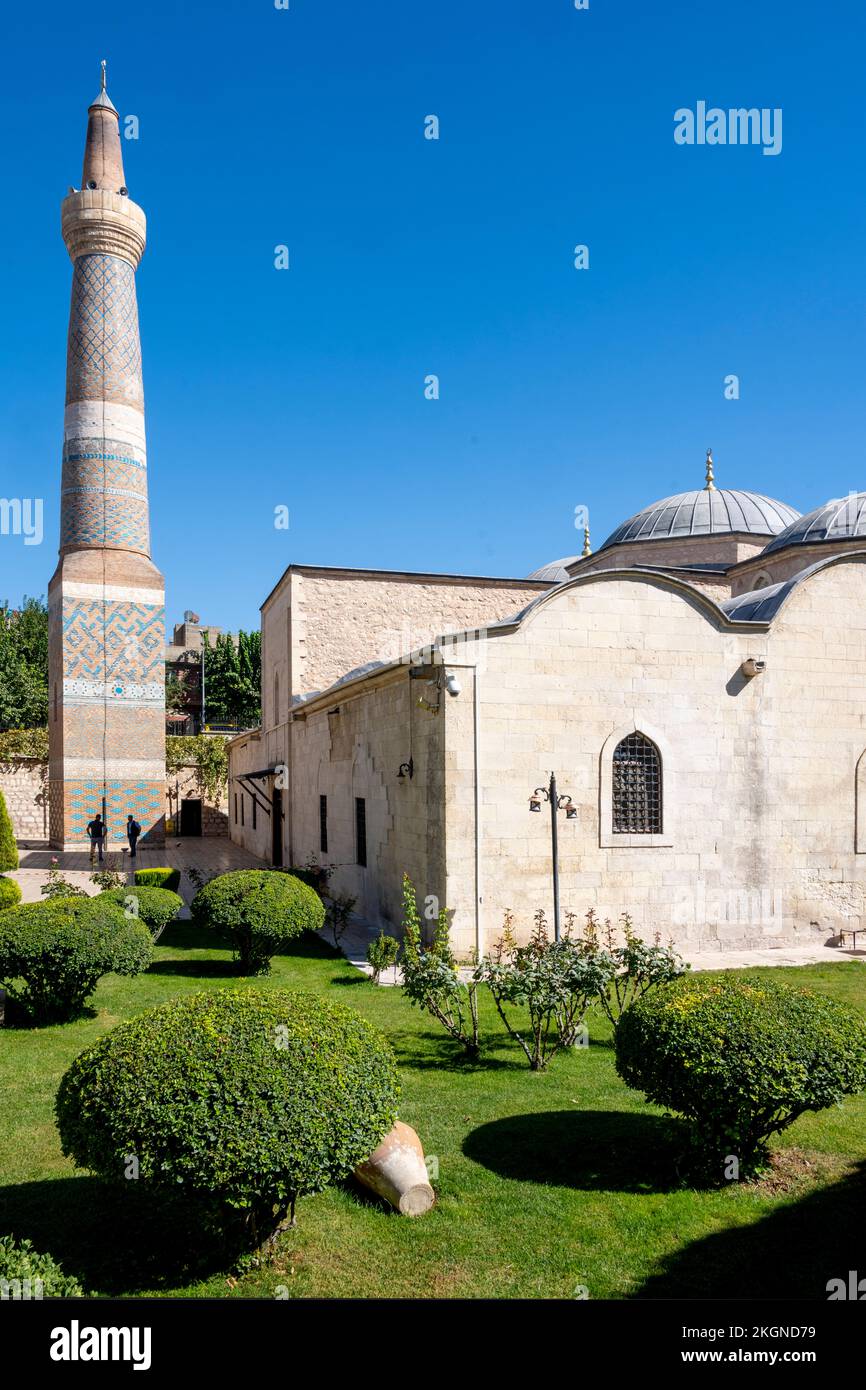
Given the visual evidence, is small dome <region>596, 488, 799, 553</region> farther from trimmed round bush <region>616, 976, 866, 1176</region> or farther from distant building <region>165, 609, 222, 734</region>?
distant building <region>165, 609, 222, 734</region>

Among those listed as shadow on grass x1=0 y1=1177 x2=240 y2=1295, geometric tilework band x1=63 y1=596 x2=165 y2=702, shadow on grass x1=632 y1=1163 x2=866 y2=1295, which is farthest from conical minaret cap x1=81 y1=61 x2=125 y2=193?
shadow on grass x1=632 y1=1163 x2=866 y2=1295

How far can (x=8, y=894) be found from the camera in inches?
540

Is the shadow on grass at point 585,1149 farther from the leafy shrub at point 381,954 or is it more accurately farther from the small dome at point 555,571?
the small dome at point 555,571

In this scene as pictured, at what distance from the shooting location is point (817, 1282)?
434cm

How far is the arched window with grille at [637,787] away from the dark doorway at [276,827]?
13.4 meters

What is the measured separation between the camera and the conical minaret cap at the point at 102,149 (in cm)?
2500

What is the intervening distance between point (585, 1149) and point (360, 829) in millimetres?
10192

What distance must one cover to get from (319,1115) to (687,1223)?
2474mm

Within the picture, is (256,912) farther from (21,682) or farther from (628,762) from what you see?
(21,682)

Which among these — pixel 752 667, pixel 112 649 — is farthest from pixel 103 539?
pixel 752 667

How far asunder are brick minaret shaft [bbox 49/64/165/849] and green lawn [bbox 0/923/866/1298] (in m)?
18.7

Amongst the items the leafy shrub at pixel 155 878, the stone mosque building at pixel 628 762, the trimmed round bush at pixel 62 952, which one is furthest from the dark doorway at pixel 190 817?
the trimmed round bush at pixel 62 952

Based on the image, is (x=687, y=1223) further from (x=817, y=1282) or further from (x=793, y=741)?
(x=793, y=741)
